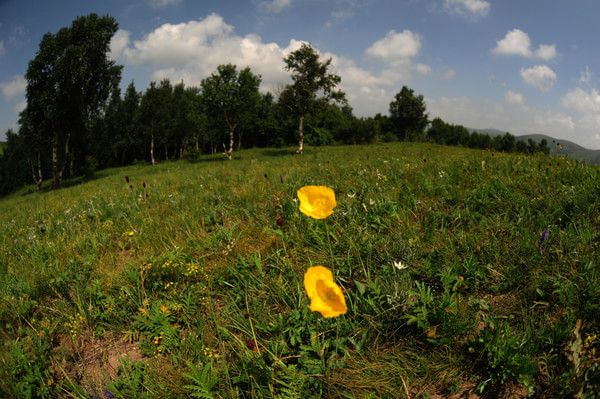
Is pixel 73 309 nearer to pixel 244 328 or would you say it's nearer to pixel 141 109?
pixel 244 328

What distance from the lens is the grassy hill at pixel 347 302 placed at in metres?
2.07

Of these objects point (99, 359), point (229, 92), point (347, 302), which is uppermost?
point (229, 92)

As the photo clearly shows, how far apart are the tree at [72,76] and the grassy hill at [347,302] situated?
Result: 3153 cm

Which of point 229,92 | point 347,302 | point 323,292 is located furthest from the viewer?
point 229,92

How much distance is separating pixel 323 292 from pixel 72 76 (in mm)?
35748

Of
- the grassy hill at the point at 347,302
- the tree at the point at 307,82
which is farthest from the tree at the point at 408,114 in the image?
the grassy hill at the point at 347,302

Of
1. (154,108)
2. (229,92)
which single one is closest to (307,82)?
(229,92)

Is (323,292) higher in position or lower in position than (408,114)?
lower

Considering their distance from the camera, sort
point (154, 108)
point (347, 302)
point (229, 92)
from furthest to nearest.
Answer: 1. point (154, 108)
2. point (229, 92)
3. point (347, 302)

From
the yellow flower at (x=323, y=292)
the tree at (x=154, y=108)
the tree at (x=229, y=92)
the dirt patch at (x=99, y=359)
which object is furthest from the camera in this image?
the tree at (x=154, y=108)

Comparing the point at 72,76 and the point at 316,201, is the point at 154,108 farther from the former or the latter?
the point at 316,201

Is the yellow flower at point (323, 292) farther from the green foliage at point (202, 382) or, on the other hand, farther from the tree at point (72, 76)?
the tree at point (72, 76)

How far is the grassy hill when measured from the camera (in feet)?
6.81

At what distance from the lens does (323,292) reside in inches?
66.6
